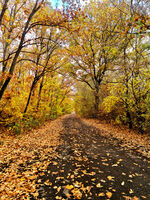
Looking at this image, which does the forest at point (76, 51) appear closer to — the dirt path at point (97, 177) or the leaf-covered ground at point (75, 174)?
the leaf-covered ground at point (75, 174)

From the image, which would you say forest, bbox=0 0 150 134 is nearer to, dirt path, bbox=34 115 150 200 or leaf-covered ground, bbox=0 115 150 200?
leaf-covered ground, bbox=0 115 150 200

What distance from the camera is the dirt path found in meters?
2.72

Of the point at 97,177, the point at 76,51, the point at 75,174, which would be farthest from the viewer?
the point at 76,51

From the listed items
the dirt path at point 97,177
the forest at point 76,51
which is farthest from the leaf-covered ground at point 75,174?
the forest at point 76,51

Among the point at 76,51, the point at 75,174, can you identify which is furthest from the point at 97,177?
the point at 76,51

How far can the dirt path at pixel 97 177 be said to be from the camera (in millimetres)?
2717

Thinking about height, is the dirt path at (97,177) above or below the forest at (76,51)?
below

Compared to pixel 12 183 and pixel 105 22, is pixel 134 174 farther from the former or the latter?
pixel 105 22

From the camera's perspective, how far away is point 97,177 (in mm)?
3365

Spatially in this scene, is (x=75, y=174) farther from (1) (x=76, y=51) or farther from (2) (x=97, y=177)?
(1) (x=76, y=51)

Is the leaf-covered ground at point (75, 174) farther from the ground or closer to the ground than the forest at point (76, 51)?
closer to the ground

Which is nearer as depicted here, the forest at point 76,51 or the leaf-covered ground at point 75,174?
the leaf-covered ground at point 75,174

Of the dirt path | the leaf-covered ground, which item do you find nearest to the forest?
the leaf-covered ground

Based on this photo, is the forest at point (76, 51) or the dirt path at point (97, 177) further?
the forest at point (76, 51)
